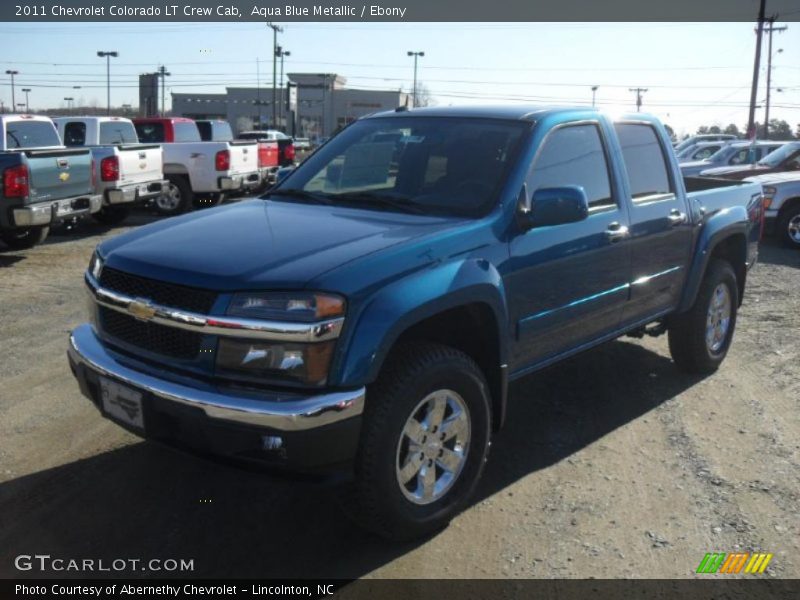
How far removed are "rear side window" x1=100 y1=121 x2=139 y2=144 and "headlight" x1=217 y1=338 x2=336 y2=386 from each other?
13.6 metres

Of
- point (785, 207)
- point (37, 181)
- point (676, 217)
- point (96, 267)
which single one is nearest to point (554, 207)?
point (676, 217)

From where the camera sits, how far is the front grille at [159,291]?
127 inches

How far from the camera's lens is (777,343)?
7.16 meters

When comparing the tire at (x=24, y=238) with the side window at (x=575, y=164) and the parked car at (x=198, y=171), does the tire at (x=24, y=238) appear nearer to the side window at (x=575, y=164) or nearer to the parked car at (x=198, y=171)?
the parked car at (x=198, y=171)

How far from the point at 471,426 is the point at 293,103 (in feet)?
163

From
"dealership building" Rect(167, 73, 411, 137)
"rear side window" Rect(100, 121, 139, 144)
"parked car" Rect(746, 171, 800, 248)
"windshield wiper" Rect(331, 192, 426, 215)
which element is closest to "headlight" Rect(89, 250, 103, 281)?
"windshield wiper" Rect(331, 192, 426, 215)

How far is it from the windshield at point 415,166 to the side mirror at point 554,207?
215 mm

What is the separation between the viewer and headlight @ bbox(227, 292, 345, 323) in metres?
3.09

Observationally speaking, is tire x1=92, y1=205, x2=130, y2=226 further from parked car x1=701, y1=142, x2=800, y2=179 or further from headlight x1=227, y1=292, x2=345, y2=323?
headlight x1=227, y1=292, x2=345, y2=323

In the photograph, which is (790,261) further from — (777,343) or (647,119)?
(647,119)

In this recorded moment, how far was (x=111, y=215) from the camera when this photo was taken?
14656mm

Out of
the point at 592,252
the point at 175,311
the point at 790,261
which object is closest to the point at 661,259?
the point at 592,252

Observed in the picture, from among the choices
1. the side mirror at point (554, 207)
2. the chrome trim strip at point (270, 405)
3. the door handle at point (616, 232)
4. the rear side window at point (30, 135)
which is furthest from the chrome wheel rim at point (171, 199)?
the chrome trim strip at point (270, 405)

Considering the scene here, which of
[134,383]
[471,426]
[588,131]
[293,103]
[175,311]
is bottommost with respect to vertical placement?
[471,426]
